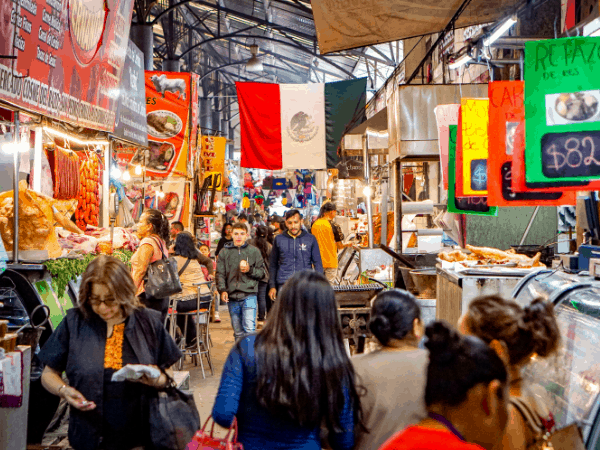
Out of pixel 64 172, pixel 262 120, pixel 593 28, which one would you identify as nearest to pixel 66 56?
pixel 64 172

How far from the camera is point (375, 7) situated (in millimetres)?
5559

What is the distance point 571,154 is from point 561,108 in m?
0.31

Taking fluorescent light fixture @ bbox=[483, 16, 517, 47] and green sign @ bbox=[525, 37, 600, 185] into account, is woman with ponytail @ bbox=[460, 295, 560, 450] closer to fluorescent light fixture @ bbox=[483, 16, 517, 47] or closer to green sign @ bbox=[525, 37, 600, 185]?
green sign @ bbox=[525, 37, 600, 185]

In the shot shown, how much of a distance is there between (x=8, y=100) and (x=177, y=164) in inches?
266

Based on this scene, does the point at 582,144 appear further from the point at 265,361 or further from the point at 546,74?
the point at 265,361

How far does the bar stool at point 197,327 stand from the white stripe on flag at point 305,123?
16.0 feet

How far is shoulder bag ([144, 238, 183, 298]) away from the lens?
601 centimetres

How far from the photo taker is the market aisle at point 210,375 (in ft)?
19.8

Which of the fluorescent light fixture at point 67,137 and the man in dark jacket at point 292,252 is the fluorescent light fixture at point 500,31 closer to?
the man in dark jacket at point 292,252

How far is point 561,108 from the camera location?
3.67 meters

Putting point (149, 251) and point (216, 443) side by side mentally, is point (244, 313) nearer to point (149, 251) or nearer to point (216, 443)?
point (149, 251)

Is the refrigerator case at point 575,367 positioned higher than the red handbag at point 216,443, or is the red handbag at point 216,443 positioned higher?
the refrigerator case at point 575,367

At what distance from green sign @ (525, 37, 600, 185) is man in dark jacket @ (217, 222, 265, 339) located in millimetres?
4093

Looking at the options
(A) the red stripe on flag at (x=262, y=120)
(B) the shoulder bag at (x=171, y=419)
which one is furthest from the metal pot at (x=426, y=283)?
(A) the red stripe on flag at (x=262, y=120)
